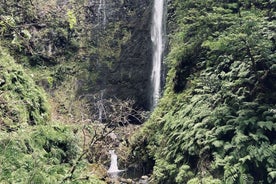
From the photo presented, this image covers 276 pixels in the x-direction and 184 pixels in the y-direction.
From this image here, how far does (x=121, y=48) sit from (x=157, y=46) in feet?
9.67

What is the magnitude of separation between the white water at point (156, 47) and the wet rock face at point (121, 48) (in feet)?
1.50

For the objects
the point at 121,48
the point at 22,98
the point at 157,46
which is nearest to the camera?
the point at 22,98

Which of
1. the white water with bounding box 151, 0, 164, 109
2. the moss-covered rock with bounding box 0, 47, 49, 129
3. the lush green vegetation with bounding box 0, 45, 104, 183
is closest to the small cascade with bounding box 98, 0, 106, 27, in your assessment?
the white water with bounding box 151, 0, 164, 109

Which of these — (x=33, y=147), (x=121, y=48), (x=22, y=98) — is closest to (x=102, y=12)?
(x=121, y=48)

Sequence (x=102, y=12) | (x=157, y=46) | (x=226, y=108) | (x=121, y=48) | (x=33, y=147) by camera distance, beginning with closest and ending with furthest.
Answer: (x=33, y=147), (x=226, y=108), (x=157, y=46), (x=121, y=48), (x=102, y=12)

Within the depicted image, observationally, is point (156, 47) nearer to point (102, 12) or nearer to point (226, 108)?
point (102, 12)

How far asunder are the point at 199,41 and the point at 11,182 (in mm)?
10179

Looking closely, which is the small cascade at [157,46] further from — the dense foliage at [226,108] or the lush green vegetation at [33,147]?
the lush green vegetation at [33,147]

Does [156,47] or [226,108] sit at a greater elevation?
[156,47]

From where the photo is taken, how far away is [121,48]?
93.7 feet

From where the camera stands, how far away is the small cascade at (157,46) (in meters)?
26.1

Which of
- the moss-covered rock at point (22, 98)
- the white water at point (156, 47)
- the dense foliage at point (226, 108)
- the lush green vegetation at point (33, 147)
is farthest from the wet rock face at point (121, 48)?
the lush green vegetation at point (33, 147)

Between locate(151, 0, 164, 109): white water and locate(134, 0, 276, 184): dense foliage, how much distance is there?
10812 mm

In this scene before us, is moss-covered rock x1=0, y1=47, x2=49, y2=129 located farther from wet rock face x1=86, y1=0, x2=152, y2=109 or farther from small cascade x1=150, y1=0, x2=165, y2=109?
wet rock face x1=86, y1=0, x2=152, y2=109
